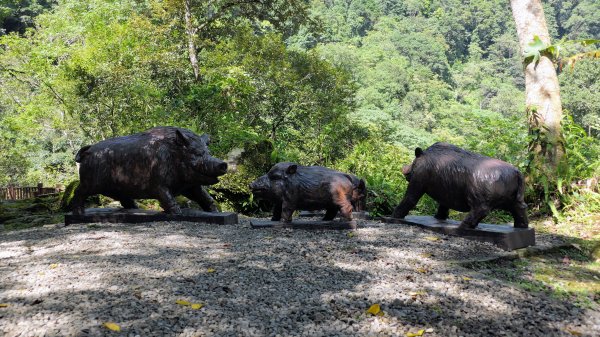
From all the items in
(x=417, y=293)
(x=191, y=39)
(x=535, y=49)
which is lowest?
(x=417, y=293)

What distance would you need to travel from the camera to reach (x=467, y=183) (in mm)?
5613

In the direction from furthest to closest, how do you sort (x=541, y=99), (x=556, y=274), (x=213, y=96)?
(x=213, y=96)
(x=541, y=99)
(x=556, y=274)

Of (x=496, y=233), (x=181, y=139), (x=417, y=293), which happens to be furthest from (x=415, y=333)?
(x=181, y=139)

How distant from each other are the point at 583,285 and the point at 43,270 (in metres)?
4.57

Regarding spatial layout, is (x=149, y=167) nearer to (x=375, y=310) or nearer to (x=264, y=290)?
(x=264, y=290)

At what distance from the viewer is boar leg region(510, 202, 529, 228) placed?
18.3 feet

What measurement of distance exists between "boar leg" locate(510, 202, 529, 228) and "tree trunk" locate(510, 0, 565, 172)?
2.75 metres

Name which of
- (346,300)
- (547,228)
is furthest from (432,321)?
(547,228)

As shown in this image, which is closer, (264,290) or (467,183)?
(264,290)

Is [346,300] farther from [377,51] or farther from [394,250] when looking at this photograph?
[377,51]

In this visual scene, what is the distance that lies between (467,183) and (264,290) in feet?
9.74

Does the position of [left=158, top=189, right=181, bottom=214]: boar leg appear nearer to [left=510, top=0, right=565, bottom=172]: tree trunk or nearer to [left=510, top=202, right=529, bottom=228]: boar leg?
[left=510, top=202, right=529, bottom=228]: boar leg

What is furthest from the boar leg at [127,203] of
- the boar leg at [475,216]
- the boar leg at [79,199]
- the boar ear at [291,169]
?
the boar leg at [475,216]

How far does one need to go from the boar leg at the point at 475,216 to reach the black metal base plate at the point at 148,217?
2.92 m
